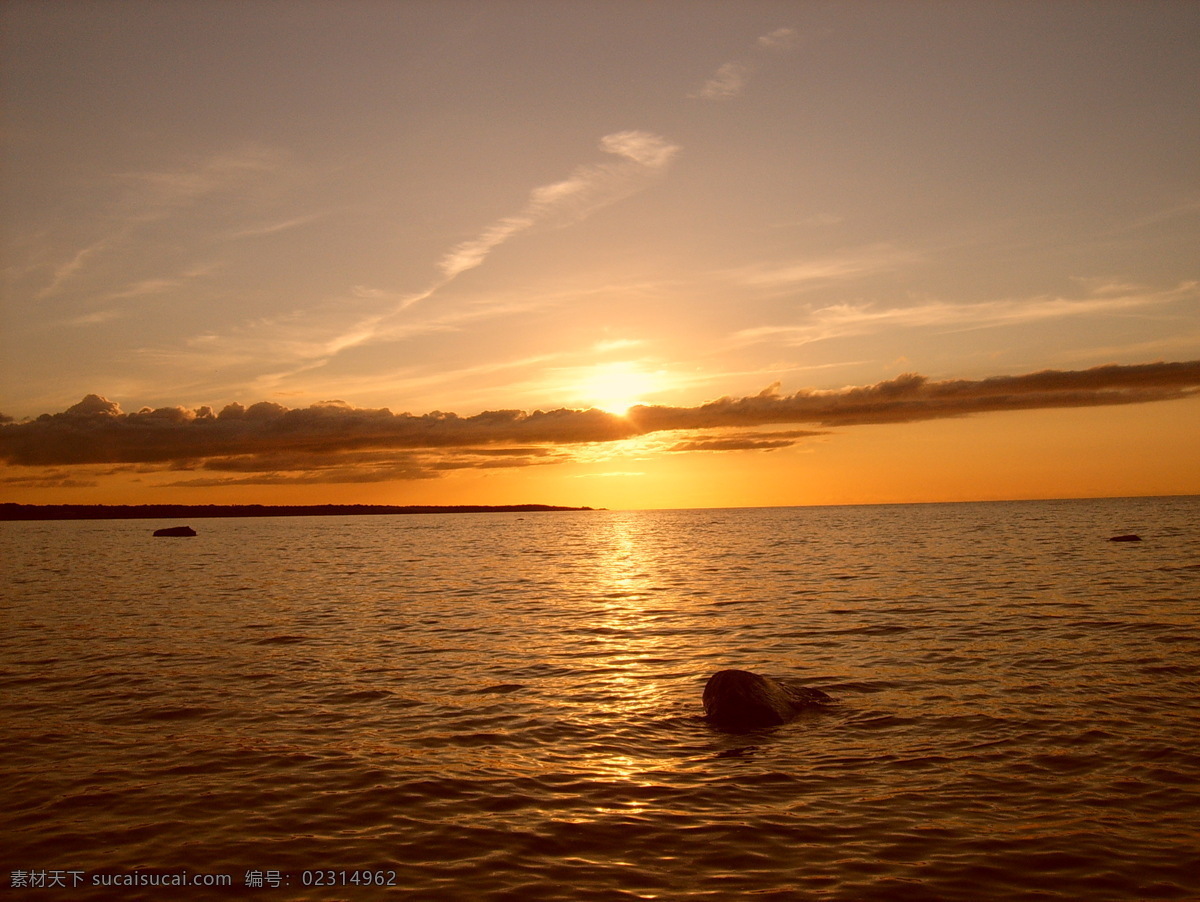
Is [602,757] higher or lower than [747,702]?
lower

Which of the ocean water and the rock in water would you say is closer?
the ocean water

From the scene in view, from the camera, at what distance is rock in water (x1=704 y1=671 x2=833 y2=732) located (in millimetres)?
16531

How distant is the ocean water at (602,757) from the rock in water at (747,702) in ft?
1.68

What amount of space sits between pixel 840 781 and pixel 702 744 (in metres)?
3.09

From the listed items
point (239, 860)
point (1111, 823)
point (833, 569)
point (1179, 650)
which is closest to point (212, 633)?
point (239, 860)

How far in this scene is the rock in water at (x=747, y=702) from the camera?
651 inches

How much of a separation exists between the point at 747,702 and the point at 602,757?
12.7ft

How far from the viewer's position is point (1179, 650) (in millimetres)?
22531

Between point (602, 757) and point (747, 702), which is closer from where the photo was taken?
point (602, 757)

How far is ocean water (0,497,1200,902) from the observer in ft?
32.7

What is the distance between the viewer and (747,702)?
16703 mm

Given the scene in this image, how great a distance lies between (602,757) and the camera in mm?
14523

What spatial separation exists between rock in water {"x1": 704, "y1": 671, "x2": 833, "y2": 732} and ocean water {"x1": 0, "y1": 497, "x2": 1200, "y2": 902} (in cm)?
51

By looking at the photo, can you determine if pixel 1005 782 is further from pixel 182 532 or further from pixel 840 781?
pixel 182 532
